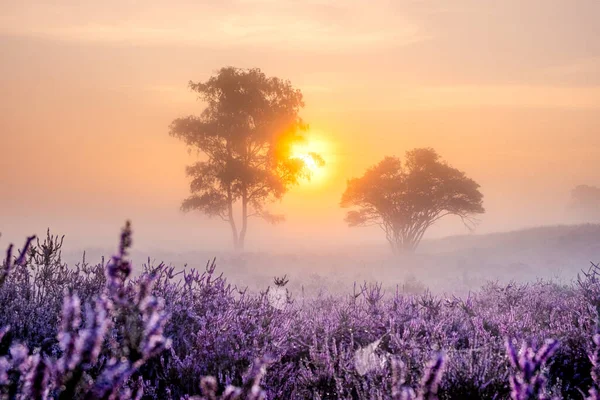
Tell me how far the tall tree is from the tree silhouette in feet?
14.2

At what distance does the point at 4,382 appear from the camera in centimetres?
116

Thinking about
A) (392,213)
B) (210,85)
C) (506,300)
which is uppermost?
(210,85)

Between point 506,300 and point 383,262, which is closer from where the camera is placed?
point 506,300

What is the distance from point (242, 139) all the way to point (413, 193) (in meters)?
10.6

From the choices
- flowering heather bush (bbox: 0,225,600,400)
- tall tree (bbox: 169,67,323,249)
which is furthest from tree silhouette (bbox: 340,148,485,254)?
flowering heather bush (bbox: 0,225,600,400)

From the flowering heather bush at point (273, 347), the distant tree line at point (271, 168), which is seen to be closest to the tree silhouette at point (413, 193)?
the distant tree line at point (271, 168)

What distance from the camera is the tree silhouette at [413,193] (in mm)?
29516

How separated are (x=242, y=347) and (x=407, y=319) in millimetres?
2202

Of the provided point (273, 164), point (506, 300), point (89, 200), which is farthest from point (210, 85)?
point (89, 200)

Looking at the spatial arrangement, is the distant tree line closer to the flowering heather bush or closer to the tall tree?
the tall tree

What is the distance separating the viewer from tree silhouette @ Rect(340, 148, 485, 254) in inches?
1162

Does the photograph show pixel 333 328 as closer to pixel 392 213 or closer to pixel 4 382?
pixel 4 382

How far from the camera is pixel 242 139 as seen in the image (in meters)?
31.0

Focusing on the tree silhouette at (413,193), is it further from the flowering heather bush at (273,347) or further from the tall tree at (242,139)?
the flowering heather bush at (273,347)
